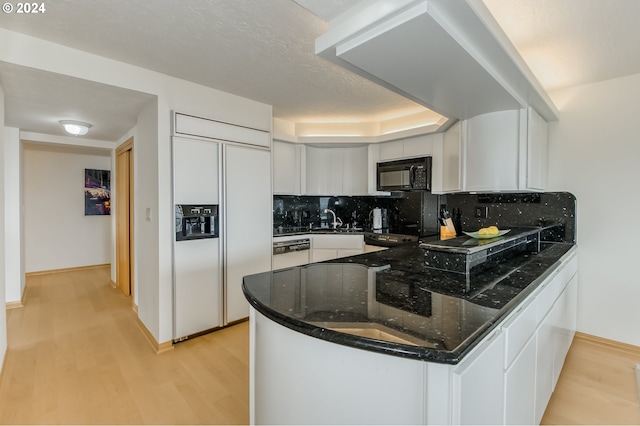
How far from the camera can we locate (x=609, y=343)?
2697 mm

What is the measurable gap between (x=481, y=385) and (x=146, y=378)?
2294 mm

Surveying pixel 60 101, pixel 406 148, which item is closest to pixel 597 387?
pixel 406 148

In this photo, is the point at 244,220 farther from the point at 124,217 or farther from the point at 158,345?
the point at 124,217

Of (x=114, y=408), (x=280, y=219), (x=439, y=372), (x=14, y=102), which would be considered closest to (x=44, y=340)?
(x=114, y=408)

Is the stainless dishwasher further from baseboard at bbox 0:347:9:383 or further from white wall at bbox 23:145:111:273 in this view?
white wall at bbox 23:145:111:273

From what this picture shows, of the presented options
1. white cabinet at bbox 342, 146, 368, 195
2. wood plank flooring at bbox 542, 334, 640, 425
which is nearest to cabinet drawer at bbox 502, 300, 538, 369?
wood plank flooring at bbox 542, 334, 640, 425

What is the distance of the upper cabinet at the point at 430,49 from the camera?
1224 mm

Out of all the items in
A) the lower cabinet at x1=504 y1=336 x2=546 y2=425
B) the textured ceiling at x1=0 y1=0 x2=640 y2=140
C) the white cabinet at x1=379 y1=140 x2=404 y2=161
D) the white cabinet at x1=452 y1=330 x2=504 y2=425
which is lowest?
the lower cabinet at x1=504 y1=336 x2=546 y2=425

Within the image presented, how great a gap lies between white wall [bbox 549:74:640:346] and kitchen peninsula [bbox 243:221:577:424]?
1.64m

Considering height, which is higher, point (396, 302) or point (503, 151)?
point (503, 151)

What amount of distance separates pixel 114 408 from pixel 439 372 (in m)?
2.11

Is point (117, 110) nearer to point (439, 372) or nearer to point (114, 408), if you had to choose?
point (114, 408)

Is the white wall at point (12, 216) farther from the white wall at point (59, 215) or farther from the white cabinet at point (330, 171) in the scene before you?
the white cabinet at point (330, 171)

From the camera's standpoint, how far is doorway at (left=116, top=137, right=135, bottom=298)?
12.8 feet
